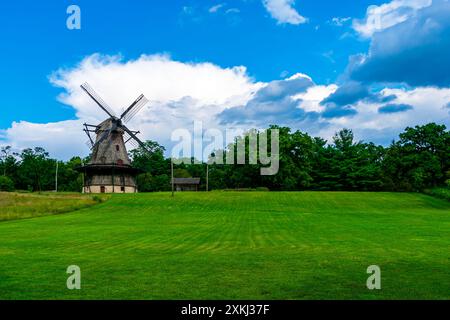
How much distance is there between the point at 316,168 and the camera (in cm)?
9825

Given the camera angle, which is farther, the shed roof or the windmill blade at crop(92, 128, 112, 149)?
the shed roof

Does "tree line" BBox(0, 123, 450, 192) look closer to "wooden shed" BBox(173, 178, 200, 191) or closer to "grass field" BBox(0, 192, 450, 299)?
"wooden shed" BBox(173, 178, 200, 191)

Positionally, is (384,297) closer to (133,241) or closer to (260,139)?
(133,241)

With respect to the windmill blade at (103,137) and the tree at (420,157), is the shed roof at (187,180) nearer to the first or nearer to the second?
the windmill blade at (103,137)

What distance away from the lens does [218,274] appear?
37.7ft

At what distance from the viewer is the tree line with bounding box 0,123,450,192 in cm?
7788

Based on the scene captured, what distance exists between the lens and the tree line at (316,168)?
255 ft

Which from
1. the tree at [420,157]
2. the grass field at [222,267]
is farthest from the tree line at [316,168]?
the grass field at [222,267]

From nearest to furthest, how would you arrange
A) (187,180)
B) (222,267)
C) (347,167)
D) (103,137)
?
(222,267), (103,137), (347,167), (187,180)

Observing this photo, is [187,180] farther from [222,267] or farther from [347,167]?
[222,267]

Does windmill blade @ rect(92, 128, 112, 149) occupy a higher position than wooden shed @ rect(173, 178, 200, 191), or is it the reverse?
windmill blade @ rect(92, 128, 112, 149)

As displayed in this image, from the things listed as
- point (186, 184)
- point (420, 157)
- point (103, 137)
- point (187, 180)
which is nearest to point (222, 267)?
point (103, 137)

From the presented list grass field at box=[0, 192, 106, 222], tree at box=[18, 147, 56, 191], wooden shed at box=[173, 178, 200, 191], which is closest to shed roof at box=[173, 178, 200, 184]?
wooden shed at box=[173, 178, 200, 191]
